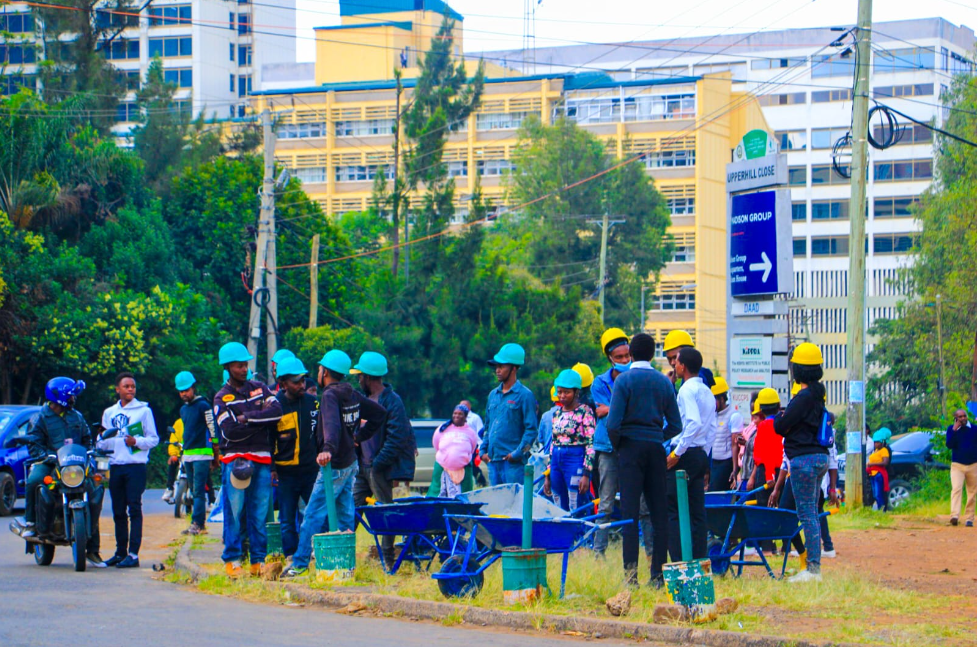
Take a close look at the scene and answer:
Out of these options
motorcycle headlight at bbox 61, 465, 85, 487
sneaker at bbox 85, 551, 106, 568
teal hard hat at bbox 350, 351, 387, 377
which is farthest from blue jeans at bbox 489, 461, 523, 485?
motorcycle headlight at bbox 61, 465, 85, 487

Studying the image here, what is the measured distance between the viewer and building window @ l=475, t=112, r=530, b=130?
3349 inches

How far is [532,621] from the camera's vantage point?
8.34 metres

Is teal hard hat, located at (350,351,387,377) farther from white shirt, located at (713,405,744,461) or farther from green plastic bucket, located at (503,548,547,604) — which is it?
white shirt, located at (713,405,744,461)

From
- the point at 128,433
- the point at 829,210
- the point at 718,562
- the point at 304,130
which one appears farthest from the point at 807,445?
the point at 829,210

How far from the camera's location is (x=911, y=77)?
95750mm

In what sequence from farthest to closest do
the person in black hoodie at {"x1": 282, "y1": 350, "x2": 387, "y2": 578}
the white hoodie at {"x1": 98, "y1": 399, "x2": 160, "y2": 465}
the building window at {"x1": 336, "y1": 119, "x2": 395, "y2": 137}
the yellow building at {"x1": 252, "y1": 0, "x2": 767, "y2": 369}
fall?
the building window at {"x1": 336, "y1": 119, "x2": 395, "y2": 137}, the yellow building at {"x1": 252, "y1": 0, "x2": 767, "y2": 369}, the white hoodie at {"x1": 98, "y1": 399, "x2": 160, "y2": 465}, the person in black hoodie at {"x1": 282, "y1": 350, "x2": 387, "y2": 578}

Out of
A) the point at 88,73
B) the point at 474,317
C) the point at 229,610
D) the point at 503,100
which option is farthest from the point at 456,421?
the point at 503,100

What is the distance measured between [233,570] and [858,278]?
13083 millimetres

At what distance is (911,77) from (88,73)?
219ft

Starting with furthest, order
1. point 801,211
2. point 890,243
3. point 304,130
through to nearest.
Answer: point 801,211
point 890,243
point 304,130

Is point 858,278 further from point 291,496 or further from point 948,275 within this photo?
point 948,275

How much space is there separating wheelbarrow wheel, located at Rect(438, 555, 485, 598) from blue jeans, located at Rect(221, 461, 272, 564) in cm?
206

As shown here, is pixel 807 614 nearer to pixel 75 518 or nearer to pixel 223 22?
pixel 75 518

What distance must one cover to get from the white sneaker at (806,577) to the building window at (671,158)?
7360 centimetres
